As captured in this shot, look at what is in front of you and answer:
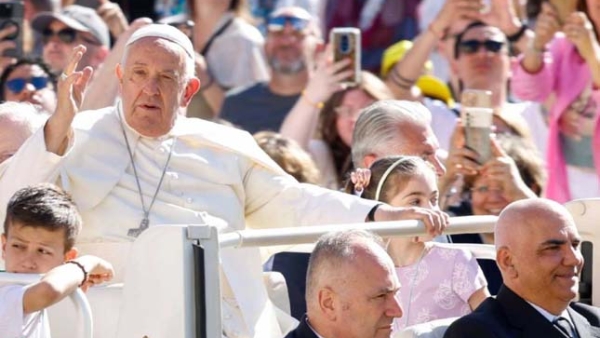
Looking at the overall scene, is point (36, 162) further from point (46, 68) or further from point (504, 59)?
point (504, 59)

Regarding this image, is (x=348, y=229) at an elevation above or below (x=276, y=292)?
above

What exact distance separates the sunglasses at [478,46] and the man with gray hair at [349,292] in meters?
4.17

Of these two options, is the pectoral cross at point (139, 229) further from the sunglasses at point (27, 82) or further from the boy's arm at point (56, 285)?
the sunglasses at point (27, 82)

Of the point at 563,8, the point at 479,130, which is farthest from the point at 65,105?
the point at 563,8

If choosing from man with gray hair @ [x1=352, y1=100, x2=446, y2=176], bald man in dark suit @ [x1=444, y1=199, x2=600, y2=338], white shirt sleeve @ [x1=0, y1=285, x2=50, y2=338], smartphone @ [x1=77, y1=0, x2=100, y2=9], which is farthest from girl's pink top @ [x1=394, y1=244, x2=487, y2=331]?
smartphone @ [x1=77, y1=0, x2=100, y2=9]

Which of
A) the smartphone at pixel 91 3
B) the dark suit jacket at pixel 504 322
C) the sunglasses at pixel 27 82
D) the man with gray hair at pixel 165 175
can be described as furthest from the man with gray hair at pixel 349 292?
the smartphone at pixel 91 3

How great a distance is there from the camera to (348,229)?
620 cm

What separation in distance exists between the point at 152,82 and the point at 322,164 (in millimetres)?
2804

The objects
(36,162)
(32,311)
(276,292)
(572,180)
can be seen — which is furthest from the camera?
(572,180)

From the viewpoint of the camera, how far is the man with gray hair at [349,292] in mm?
5977

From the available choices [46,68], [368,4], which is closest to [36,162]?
[46,68]

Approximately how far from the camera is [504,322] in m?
6.27

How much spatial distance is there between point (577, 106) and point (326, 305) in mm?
3831

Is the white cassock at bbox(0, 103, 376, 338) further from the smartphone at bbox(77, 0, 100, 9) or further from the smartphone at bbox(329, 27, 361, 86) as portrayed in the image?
the smartphone at bbox(77, 0, 100, 9)
